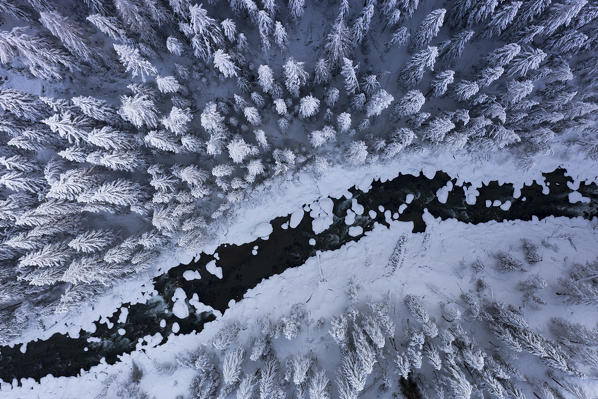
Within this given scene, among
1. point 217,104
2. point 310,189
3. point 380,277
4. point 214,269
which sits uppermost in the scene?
point 217,104

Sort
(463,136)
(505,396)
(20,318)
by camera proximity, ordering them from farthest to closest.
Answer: (20,318), (463,136), (505,396)

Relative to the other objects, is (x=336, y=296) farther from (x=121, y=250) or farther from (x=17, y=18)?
(x=17, y=18)

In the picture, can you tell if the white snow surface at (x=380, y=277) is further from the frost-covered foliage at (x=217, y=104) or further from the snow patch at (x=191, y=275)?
the snow patch at (x=191, y=275)

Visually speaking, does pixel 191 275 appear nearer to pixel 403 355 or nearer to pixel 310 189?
pixel 310 189

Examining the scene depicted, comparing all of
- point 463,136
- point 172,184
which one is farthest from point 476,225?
point 172,184

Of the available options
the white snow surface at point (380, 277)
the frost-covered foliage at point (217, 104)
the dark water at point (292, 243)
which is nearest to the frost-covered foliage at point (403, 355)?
the white snow surface at point (380, 277)

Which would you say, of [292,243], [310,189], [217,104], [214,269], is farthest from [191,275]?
[217,104]
